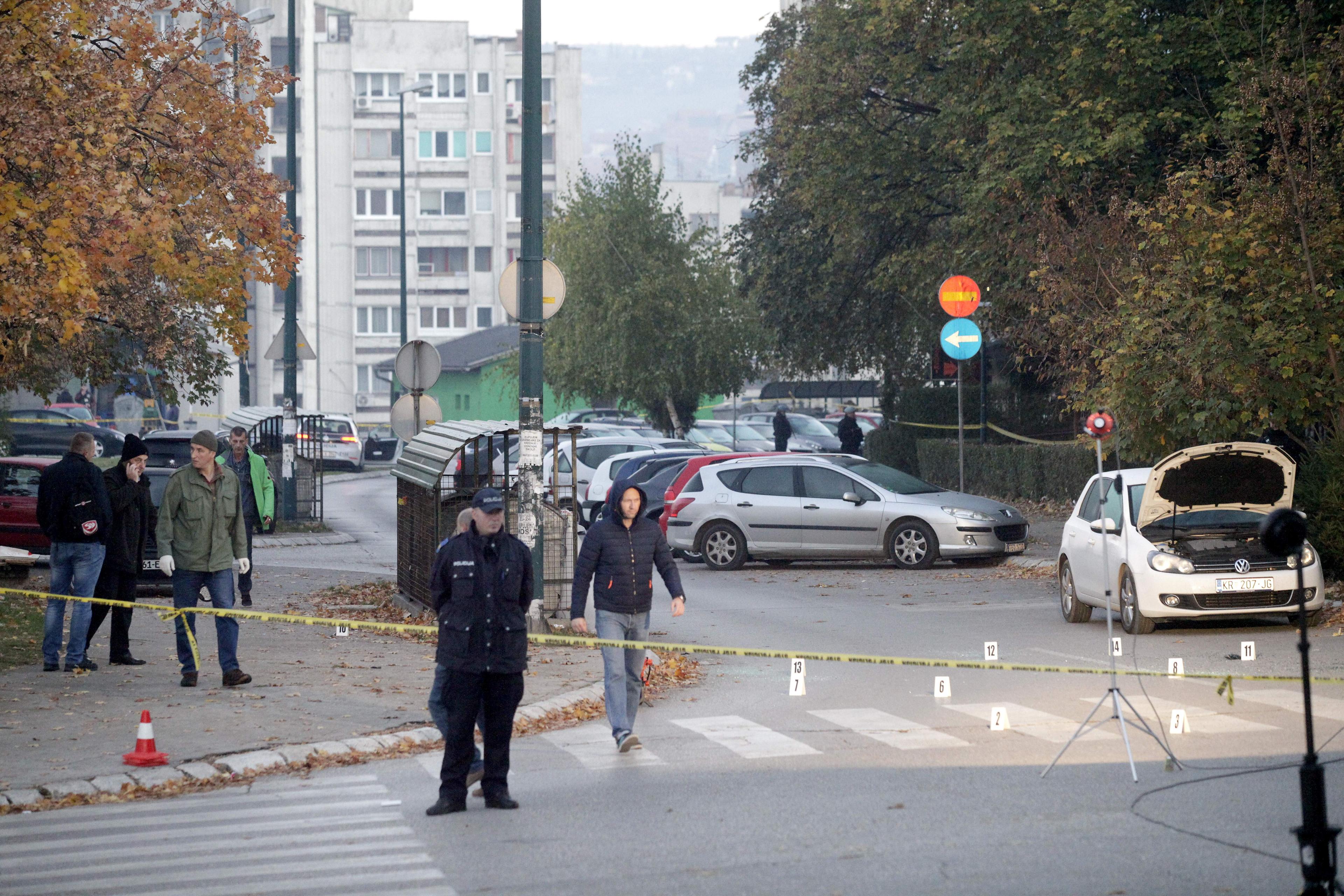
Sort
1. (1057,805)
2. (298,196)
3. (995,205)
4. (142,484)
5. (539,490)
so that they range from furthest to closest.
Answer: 1. (298,196)
2. (995,205)
3. (539,490)
4. (142,484)
5. (1057,805)

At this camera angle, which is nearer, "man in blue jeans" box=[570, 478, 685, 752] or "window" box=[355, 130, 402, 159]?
"man in blue jeans" box=[570, 478, 685, 752]

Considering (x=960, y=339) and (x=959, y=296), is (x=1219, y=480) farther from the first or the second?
(x=959, y=296)

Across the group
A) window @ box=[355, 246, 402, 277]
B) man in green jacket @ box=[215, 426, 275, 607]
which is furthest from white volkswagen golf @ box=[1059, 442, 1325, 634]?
window @ box=[355, 246, 402, 277]

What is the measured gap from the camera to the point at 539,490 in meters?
15.0

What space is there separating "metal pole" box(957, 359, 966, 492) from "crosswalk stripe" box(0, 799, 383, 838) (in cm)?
1727

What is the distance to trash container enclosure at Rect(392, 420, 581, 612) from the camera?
15758 mm

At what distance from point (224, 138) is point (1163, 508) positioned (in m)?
10.0

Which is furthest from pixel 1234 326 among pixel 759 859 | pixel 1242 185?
pixel 759 859

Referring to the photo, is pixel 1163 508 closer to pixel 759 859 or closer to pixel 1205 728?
pixel 1205 728

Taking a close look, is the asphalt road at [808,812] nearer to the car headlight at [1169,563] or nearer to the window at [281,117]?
the car headlight at [1169,563]

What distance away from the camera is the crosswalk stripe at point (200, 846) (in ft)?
23.9

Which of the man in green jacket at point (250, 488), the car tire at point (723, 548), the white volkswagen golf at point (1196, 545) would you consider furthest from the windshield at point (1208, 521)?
the man in green jacket at point (250, 488)

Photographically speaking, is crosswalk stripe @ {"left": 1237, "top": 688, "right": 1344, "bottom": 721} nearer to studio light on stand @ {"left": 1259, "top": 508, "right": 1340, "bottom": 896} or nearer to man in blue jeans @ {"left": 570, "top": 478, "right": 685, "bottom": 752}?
man in blue jeans @ {"left": 570, "top": 478, "right": 685, "bottom": 752}

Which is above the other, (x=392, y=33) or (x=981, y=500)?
(x=392, y=33)
